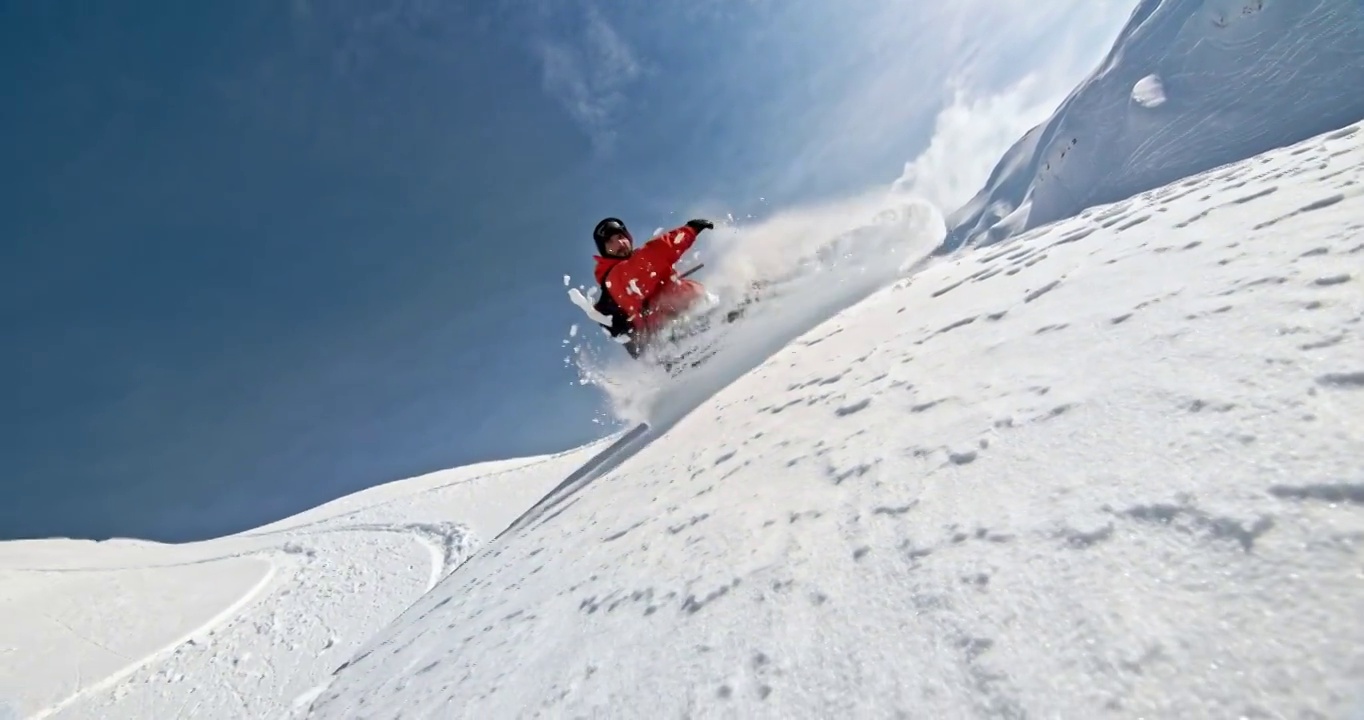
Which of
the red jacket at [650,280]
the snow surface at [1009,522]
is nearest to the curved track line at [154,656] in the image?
the snow surface at [1009,522]

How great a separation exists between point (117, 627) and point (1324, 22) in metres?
16.4

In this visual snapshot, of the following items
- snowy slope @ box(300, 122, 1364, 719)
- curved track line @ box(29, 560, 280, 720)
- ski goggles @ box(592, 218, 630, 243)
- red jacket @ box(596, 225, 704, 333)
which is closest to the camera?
snowy slope @ box(300, 122, 1364, 719)

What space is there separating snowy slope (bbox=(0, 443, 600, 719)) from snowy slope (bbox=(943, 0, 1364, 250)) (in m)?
10.1

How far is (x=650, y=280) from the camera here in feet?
26.2

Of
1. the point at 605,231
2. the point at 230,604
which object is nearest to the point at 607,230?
the point at 605,231

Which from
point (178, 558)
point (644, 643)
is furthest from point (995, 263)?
point (178, 558)

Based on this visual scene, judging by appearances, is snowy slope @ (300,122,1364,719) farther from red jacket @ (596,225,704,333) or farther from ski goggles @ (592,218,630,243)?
ski goggles @ (592,218,630,243)

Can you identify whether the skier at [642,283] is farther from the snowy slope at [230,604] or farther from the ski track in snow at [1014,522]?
the snowy slope at [230,604]

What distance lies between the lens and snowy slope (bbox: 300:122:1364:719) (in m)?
1.05

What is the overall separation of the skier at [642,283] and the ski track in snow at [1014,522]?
3425mm

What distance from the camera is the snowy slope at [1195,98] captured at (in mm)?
5898

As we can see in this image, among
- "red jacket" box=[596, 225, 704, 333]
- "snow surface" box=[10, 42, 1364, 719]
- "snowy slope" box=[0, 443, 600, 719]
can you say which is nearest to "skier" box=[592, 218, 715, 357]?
"red jacket" box=[596, 225, 704, 333]

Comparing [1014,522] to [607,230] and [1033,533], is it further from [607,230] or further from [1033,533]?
[607,230]

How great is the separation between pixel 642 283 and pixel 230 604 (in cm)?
735
